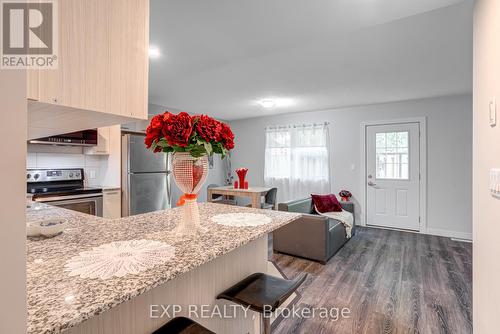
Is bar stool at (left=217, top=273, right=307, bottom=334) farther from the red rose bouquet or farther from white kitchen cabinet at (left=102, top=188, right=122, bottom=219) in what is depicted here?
white kitchen cabinet at (left=102, top=188, right=122, bottom=219)

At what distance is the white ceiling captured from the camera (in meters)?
1.84

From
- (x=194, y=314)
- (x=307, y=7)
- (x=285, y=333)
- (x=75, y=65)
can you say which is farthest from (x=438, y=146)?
(x=75, y=65)

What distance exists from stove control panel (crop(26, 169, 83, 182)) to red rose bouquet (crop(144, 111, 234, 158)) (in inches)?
122

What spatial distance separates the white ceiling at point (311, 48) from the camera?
1.84 m

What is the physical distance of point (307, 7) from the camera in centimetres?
180

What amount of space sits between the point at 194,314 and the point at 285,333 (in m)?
1.05

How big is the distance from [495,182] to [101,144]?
4186 millimetres

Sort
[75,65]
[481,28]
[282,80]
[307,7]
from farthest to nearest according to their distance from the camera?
[282,80] < [307,7] < [481,28] < [75,65]

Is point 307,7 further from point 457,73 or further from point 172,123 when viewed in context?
point 457,73

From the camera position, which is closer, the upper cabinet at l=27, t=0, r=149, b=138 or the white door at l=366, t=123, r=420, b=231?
the upper cabinet at l=27, t=0, r=149, b=138

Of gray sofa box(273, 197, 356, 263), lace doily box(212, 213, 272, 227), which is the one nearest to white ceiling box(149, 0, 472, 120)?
lace doily box(212, 213, 272, 227)

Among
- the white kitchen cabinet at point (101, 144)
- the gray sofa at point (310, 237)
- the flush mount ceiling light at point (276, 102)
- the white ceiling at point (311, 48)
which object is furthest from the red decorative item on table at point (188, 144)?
the flush mount ceiling light at point (276, 102)

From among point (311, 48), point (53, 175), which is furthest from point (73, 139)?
point (311, 48)

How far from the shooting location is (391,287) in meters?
2.54
